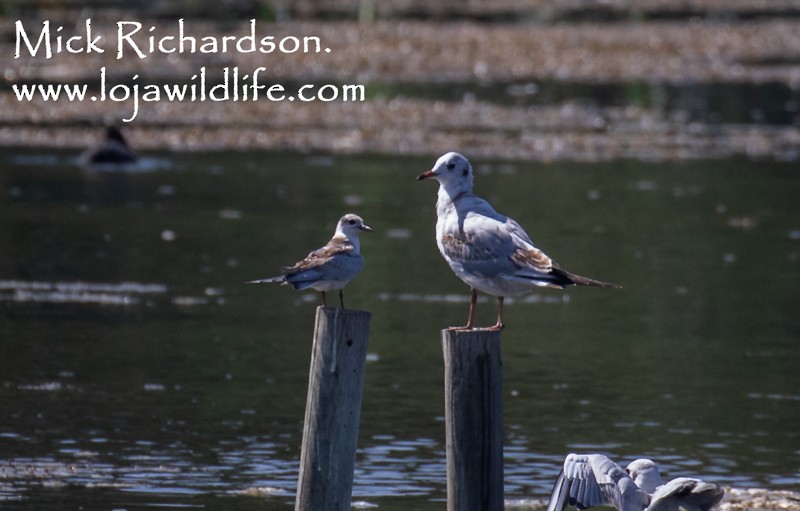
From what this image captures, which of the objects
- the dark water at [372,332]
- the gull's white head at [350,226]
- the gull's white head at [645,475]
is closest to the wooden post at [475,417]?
the gull's white head at [645,475]

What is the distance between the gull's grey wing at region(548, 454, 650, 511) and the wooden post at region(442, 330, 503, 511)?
33 centimetres

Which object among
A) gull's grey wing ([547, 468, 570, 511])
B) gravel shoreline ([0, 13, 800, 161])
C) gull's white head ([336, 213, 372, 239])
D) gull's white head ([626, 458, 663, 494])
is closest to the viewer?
gull's grey wing ([547, 468, 570, 511])

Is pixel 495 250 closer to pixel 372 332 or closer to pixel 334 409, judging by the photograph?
pixel 334 409

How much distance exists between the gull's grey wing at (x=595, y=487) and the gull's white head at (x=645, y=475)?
0.22 metres

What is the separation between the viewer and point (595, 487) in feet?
30.2

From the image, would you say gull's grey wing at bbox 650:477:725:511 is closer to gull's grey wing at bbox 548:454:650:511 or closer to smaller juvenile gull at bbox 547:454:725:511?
smaller juvenile gull at bbox 547:454:725:511

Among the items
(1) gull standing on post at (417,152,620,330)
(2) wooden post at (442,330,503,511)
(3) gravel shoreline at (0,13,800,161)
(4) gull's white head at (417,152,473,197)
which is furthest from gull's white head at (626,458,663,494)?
(3) gravel shoreline at (0,13,800,161)

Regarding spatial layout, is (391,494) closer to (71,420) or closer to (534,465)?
(534,465)

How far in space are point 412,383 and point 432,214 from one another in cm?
925

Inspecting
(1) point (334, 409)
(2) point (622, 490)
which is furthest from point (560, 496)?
(1) point (334, 409)

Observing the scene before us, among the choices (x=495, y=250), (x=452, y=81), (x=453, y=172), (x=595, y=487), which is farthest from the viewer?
(x=452, y=81)

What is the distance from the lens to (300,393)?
14.6 m

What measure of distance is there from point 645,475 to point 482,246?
1503 mm

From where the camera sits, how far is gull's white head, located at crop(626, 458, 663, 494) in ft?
30.9
